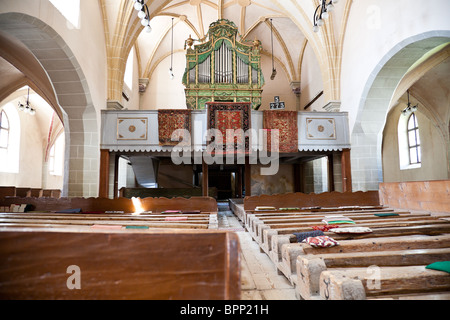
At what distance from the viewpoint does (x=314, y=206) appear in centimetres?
475

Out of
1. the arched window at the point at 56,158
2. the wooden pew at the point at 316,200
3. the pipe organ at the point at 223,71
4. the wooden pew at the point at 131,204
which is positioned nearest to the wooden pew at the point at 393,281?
the wooden pew at the point at 131,204

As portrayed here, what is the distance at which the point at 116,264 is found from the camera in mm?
823

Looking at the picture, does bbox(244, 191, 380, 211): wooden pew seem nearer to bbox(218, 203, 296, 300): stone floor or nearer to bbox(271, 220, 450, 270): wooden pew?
bbox(218, 203, 296, 300): stone floor

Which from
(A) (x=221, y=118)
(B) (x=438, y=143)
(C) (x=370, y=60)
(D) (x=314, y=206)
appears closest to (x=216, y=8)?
(A) (x=221, y=118)

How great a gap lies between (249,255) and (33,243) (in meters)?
2.63

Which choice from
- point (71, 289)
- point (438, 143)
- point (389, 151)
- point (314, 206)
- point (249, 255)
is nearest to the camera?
point (71, 289)

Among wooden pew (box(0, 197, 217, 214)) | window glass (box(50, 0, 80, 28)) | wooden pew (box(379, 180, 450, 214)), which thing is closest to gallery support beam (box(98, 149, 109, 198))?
wooden pew (box(0, 197, 217, 214))

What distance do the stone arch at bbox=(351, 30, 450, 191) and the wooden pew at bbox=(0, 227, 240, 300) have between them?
7.10 meters

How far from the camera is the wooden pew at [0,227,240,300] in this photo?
0.81 meters

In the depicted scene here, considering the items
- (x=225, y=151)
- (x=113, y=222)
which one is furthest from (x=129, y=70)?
(x=113, y=222)

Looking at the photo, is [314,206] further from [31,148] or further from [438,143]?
[31,148]

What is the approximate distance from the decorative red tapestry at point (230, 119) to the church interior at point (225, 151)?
43 mm

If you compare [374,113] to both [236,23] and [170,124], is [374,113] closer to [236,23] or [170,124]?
[170,124]

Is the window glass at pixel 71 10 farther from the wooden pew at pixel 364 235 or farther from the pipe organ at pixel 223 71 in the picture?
the wooden pew at pixel 364 235
